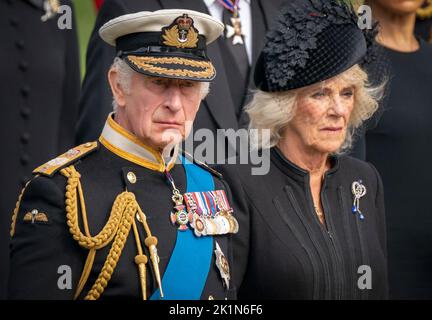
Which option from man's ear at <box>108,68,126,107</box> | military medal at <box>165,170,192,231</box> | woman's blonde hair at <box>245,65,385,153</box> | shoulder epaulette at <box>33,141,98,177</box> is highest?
man's ear at <box>108,68,126,107</box>

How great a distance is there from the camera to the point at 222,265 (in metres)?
4.22

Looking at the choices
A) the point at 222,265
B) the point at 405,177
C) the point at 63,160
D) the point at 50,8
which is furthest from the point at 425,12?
the point at 63,160

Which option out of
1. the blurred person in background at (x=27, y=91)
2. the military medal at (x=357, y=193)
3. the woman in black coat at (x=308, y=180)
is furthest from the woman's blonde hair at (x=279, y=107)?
the blurred person in background at (x=27, y=91)

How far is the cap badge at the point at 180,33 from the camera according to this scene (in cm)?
418

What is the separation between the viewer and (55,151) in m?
5.05

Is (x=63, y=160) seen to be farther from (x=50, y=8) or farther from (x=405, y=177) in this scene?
(x=405, y=177)

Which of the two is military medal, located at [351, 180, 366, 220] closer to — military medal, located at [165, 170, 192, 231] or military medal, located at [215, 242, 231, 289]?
military medal, located at [215, 242, 231, 289]

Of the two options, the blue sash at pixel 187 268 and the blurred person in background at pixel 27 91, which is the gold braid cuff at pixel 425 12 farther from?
the blue sash at pixel 187 268

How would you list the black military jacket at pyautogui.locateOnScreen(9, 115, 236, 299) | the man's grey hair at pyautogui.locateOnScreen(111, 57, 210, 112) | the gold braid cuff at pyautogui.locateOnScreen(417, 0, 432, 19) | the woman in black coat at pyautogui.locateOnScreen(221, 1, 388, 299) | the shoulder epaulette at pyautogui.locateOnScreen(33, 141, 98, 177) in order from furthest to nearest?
1. the gold braid cuff at pyautogui.locateOnScreen(417, 0, 432, 19)
2. the woman in black coat at pyautogui.locateOnScreen(221, 1, 388, 299)
3. the man's grey hair at pyautogui.locateOnScreen(111, 57, 210, 112)
4. the shoulder epaulette at pyautogui.locateOnScreen(33, 141, 98, 177)
5. the black military jacket at pyautogui.locateOnScreen(9, 115, 236, 299)

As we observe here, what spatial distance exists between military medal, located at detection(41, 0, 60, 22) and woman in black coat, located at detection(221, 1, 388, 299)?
91 centimetres

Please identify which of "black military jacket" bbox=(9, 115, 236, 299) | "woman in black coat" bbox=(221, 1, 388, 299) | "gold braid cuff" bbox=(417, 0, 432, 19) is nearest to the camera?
"black military jacket" bbox=(9, 115, 236, 299)

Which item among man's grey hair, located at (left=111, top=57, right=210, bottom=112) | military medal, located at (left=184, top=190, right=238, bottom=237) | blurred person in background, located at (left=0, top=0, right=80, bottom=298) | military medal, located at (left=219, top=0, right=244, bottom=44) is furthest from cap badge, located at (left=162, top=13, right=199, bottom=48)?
military medal, located at (left=219, top=0, right=244, bottom=44)

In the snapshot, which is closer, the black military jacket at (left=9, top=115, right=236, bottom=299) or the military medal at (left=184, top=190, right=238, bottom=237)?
the black military jacket at (left=9, top=115, right=236, bottom=299)

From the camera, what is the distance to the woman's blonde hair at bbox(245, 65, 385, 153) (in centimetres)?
476
